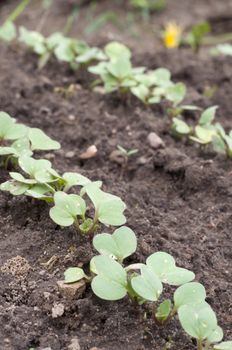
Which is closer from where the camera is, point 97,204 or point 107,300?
point 107,300

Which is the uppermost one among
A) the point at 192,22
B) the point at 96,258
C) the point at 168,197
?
the point at 96,258

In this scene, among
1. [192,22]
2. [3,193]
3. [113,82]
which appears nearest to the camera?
[3,193]

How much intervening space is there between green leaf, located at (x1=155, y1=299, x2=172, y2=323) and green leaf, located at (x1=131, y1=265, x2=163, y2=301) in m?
0.04

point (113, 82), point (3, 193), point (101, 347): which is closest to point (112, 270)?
point (101, 347)

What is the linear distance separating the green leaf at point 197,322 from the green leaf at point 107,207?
35cm

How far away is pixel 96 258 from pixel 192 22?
2820mm

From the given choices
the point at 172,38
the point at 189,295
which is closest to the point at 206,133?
the point at 189,295

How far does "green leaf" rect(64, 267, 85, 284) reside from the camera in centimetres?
165

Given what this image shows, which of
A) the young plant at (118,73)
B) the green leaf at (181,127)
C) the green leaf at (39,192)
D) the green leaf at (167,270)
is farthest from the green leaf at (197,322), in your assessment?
the young plant at (118,73)

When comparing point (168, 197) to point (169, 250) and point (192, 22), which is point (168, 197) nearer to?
point (169, 250)

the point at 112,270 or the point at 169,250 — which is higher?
the point at 112,270

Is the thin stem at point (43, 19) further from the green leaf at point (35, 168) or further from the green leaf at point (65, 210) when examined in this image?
the green leaf at point (65, 210)

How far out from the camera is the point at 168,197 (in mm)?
2199

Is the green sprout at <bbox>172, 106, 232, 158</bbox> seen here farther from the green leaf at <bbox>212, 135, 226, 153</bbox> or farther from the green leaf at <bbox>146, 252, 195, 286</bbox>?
the green leaf at <bbox>146, 252, 195, 286</bbox>
